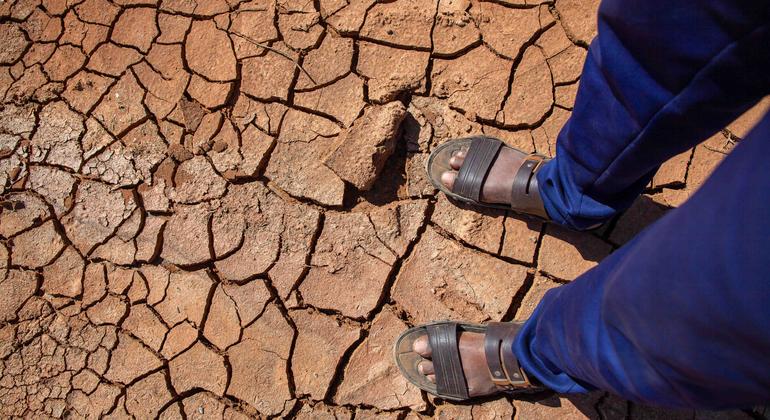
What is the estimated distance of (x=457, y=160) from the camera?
2229 millimetres

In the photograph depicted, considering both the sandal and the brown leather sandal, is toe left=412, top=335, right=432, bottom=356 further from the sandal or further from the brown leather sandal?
the sandal

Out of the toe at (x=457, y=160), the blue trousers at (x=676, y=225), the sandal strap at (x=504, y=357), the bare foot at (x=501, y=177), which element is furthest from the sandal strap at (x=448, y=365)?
the toe at (x=457, y=160)

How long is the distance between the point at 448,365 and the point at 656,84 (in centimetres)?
121

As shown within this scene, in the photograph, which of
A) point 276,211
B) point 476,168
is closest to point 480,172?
point 476,168

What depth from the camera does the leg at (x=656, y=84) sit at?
1.09 m

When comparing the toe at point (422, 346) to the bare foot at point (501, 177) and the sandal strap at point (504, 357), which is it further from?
the bare foot at point (501, 177)

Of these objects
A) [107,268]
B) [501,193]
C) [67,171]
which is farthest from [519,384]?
[67,171]

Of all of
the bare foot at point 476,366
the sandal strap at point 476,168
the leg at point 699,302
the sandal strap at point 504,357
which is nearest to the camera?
the leg at point 699,302

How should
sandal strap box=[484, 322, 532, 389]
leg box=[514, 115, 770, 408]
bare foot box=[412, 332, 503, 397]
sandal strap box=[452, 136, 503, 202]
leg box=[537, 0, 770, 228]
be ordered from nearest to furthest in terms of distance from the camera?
1. leg box=[514, 115, 770, 408]
2. leg box=[537, 0, 770, 228]
3. sandal strap box=[484, 322, 532, 389]
4. bare foot box=[412, 332, 503, 397]
5. sandal strap box=[452, 136, 503, 202]

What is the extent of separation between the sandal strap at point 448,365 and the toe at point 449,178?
0.56 m

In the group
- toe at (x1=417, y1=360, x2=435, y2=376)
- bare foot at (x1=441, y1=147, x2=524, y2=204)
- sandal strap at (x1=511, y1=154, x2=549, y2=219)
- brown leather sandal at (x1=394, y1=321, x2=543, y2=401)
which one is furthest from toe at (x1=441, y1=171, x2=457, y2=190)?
toe at (x1=417, y1=360, x2=435, y2=376)

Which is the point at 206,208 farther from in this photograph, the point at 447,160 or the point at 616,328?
the point at 616,328

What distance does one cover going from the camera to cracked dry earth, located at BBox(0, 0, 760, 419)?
2.23 meters

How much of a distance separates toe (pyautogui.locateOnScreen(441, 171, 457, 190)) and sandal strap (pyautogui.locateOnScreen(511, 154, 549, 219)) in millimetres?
248
